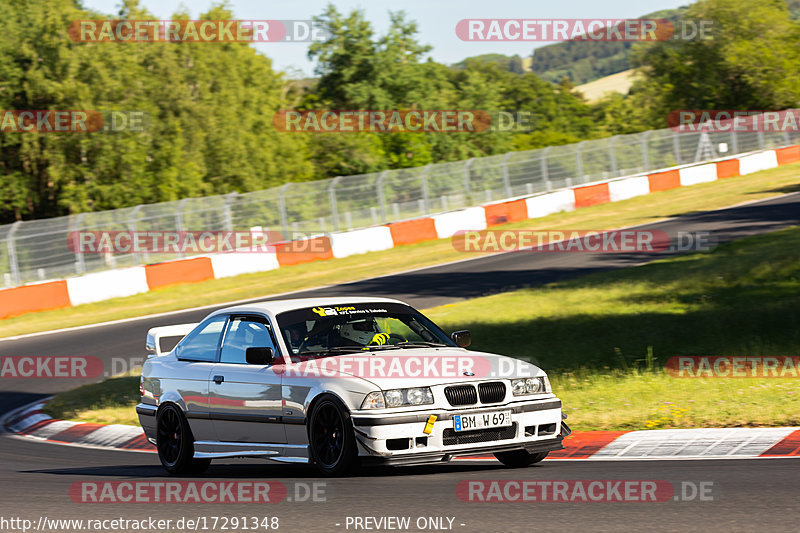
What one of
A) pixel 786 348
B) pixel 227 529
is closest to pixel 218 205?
pixel 786 348

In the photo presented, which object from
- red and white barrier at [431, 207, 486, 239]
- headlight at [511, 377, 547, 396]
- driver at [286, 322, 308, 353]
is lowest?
headlight at [511, 377, 547, 396]

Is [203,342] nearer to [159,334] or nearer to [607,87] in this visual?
[159,334]

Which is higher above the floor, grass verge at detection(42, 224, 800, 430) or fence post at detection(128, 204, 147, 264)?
fence post at detection(128, 204, 147, 264)

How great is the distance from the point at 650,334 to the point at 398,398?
6555mm

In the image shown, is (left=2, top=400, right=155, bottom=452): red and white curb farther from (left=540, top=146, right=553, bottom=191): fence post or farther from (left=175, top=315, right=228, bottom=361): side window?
(left=540, top=146, right=553, bottom=191): fence post

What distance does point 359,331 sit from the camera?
26.2ft

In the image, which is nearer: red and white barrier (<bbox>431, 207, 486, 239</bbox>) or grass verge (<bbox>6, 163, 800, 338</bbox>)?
grass verge (<bbox>6, 163, 800, 338</bbox>)

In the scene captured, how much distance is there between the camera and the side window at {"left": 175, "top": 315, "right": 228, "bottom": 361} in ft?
27.9

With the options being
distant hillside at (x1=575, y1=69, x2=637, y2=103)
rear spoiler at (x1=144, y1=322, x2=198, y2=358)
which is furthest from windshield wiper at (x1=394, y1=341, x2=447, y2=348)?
distant hillside at (x1=575, y1=69, x2=637, y2=103)

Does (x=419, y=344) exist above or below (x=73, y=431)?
above

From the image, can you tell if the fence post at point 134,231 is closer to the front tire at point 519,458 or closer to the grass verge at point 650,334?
the grass verge at point 650,334

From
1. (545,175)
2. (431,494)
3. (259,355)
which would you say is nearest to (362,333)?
(259,355)

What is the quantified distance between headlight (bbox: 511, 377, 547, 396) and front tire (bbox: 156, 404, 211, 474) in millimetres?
2840

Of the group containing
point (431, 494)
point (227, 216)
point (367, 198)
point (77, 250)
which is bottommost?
point (431, 494)
